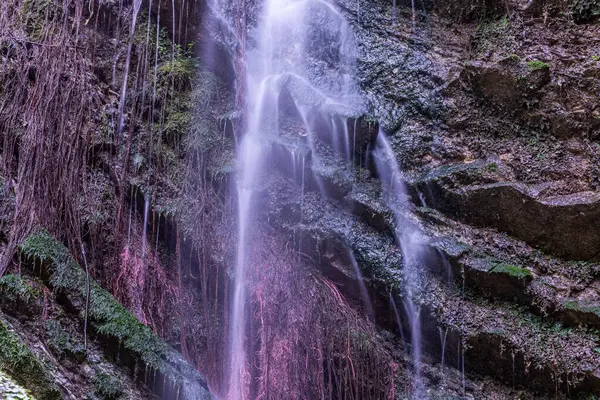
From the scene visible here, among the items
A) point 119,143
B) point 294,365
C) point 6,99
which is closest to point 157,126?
point 119,143

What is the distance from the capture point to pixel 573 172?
13.5 ft

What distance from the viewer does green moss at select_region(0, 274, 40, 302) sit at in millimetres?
3010

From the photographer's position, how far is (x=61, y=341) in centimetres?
290

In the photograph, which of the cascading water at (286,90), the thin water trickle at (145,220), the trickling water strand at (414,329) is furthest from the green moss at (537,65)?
the thin water trickle at (145,220)

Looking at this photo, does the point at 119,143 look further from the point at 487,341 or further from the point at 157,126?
the point at 487,341

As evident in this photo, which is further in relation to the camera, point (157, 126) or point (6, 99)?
point (157, 126)

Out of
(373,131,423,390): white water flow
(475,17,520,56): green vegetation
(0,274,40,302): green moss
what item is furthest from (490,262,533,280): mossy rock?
(0,274,40,302): green moss

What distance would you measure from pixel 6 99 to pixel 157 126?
4.97 feet

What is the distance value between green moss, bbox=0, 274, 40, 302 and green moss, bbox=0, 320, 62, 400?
0.55 m

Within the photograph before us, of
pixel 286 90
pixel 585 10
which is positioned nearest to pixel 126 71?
pixel 286 90

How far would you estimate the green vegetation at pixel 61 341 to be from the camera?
112 inches

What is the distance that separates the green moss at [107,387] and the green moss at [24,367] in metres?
0.35

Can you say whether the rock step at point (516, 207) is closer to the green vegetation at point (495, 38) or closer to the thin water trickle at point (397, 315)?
the thin water trickle at point (397, 315)

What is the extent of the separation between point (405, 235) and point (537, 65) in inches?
82.2
